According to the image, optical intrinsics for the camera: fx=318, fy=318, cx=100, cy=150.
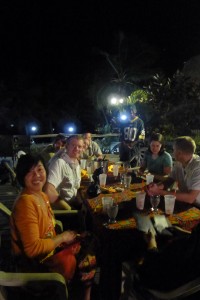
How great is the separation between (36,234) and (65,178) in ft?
4.72

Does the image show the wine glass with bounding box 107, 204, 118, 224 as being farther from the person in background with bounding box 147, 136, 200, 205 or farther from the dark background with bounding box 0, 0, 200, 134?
the dark background with bounding box 0, 0, 200, 134

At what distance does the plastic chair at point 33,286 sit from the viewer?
1.75m

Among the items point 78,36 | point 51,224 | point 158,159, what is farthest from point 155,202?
point 78,36

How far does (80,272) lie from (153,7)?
55.0ft

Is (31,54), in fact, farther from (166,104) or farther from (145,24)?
(166,104)

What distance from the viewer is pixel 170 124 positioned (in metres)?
12.6

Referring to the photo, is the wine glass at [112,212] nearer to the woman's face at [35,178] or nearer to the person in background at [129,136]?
the woman's face at [35,178]

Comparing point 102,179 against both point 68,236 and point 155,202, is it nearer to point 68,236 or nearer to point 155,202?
point 155,202

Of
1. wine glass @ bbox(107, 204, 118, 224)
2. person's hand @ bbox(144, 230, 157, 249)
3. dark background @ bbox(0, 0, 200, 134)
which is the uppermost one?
dark background @ bbox(0, 0, 200, 134)

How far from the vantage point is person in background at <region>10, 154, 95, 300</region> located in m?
1.99

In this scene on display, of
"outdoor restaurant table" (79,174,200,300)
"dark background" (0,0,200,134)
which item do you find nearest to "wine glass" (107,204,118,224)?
"outdoor restaurant table" (79,174,200,300)

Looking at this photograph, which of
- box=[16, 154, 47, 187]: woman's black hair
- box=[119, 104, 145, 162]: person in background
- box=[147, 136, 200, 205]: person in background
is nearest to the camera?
box=[16, 154, 47, 187]: woman's black hair

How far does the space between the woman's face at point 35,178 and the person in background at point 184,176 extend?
1059 mm

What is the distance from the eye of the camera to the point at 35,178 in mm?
2254
